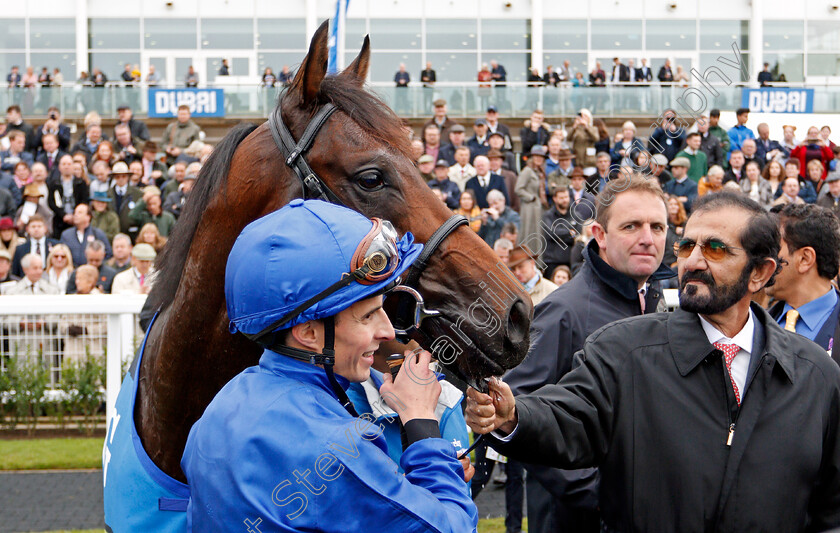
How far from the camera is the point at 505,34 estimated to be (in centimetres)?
2498

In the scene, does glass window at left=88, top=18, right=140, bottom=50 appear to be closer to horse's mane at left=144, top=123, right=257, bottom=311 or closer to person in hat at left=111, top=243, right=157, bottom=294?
person in hat at left=111, top=243, right=157, bottom=294

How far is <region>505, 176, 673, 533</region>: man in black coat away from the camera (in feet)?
9.77

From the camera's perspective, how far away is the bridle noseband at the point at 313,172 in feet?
7.07

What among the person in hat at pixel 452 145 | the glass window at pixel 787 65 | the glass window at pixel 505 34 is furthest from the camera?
the glass window at pixel 505 34

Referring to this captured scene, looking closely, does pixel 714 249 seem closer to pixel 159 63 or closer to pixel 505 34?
pixel 505 34

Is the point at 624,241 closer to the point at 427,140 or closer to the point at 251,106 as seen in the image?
the point at 427,140

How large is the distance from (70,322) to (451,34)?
20532 mm

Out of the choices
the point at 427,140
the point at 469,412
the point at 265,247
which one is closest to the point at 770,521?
the point at 469,412

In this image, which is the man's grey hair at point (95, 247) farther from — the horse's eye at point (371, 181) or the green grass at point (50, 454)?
the horse's eye at point (371, 181)

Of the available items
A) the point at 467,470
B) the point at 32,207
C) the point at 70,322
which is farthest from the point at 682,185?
the point at 467,470

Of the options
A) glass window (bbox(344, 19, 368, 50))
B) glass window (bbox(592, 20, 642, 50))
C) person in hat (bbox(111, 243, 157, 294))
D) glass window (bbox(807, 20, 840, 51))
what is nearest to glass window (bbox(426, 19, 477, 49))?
glass window (bbox(344, 19, 368, 50))

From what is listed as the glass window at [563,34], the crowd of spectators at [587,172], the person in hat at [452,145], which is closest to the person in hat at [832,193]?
the crowd of spectators at [587,172]

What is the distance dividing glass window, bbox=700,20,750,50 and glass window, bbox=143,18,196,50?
48.8ft

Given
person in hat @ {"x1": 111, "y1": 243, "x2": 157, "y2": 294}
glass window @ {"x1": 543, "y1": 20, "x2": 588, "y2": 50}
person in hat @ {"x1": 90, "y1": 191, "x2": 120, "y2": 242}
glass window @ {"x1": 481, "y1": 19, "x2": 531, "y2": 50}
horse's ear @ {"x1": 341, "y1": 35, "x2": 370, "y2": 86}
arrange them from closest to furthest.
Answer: horse's ear @ {"x1": 341, "y1": 35, "x2": 370, "y2": 86}
person in hat @ {"x1": 111, "y1": 243, "x2": 157, "y2": 294}
person in hat @ {"x1": 90, "y1": 191, "x2": 120, "y2": 242}
glass window @ {"x1": 481, "y1": 19, "x2": 531, "y2": 50}
glass window @ {"x1": 543, "y1": 20, "x2": 588, "y2": 50}
